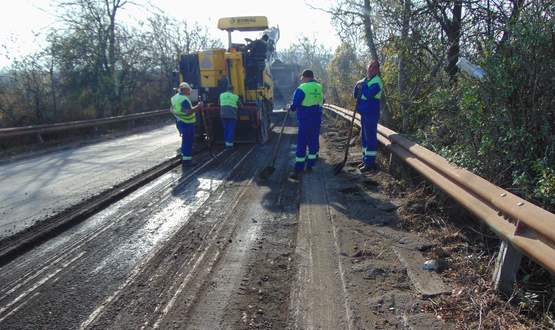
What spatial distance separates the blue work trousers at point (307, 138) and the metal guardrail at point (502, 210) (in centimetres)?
279

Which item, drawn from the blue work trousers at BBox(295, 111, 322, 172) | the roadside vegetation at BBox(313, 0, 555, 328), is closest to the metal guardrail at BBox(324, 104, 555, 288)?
the roadside vegetation at BBox(313, 0, 555, 328)

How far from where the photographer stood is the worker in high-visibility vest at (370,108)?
6.69 meters

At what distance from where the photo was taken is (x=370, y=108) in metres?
6.84

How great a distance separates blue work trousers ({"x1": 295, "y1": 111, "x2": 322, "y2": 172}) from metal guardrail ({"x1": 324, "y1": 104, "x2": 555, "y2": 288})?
2785 mm

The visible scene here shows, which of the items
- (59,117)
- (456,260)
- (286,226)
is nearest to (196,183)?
(286,226)

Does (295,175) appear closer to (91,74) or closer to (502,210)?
(502,210)

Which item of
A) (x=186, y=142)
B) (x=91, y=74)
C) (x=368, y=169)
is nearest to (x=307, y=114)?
(x=368, y=169)

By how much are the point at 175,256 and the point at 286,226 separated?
1.36 m

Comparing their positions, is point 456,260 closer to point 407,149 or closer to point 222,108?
point 407,149

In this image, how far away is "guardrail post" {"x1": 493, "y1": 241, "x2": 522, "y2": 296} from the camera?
264 centimetres

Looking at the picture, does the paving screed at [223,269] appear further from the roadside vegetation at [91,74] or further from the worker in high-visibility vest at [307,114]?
the roadside vegetation at [91,74]

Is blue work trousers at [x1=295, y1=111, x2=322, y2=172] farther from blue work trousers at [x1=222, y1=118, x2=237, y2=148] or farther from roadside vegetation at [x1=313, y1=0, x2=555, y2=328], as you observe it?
blue work trousers at [x1=222, y1=118, x2=237, y2=148]

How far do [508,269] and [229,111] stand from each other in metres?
7.62

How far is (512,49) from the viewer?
3771mm
